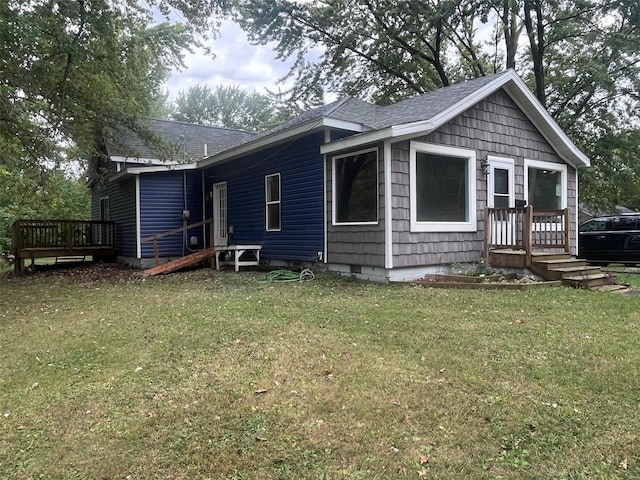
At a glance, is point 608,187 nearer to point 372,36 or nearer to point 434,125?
point 372,36

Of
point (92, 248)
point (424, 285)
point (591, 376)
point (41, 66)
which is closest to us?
point (591, 376)

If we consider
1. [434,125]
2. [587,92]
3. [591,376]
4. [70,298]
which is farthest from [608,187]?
[70,298]

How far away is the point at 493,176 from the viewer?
8.98 m

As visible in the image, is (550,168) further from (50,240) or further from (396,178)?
(50,240)

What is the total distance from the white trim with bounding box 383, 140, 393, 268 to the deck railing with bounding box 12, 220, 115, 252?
955 cm

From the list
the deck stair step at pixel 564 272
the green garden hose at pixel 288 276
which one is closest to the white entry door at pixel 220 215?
the green garden hose at pixel 288 276

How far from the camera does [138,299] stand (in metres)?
6.73

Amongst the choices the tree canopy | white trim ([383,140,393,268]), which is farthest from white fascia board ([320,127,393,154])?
the tree canopy

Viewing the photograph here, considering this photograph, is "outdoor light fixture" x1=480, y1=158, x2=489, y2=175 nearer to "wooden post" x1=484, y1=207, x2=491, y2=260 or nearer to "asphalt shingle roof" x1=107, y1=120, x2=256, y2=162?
"wooden post" x1=484, y1=207, x2=491, y2=260

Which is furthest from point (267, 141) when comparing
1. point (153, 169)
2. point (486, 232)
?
point (486, 232)

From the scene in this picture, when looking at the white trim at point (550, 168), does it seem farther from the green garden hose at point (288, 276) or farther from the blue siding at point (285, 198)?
the green garden hose at point (288, 276)

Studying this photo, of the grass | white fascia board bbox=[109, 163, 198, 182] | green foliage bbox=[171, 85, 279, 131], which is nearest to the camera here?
the grass

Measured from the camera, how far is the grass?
227cm

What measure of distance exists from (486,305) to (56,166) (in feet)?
30.6
